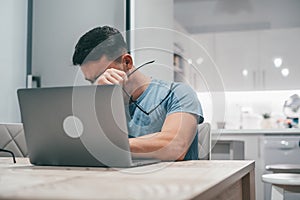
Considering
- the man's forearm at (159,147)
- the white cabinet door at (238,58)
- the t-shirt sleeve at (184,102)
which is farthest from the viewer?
the white cabinet door at (238,58)

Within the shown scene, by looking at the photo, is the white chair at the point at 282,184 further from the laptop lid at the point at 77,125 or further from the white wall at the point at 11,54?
the white wall at the point at 11,54

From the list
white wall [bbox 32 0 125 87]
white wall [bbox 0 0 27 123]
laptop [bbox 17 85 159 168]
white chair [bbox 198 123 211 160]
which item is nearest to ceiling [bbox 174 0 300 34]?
white wall [bbox 32 0 125 87]

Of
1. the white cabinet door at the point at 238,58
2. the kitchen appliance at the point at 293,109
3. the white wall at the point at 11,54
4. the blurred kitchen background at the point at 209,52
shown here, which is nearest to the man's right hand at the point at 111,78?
the blurred kitchen background at the point at 209,52

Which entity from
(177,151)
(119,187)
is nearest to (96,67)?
(177,151)

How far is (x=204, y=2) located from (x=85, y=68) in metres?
3.18

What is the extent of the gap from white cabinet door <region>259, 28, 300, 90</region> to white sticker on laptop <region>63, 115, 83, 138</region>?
11.5ft

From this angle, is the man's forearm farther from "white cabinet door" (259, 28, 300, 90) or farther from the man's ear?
"white cabinet door" (259, 28, 300, 90)

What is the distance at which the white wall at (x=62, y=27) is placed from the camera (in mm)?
3236

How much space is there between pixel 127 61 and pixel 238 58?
117 inches

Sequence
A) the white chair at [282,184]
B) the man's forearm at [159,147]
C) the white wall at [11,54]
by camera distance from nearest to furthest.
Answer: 1. the man's forearm at [159,147]
2. the white chair at [282,184]
3. the white wall at [11,54]

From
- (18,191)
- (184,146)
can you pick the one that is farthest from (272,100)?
(18,191)

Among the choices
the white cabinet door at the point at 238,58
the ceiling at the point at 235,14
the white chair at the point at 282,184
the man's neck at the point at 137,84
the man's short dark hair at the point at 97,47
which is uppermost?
the ceiling at the point at 235,14

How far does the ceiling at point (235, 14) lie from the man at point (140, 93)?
283 centimetres

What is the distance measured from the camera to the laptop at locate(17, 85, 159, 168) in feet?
2.98
